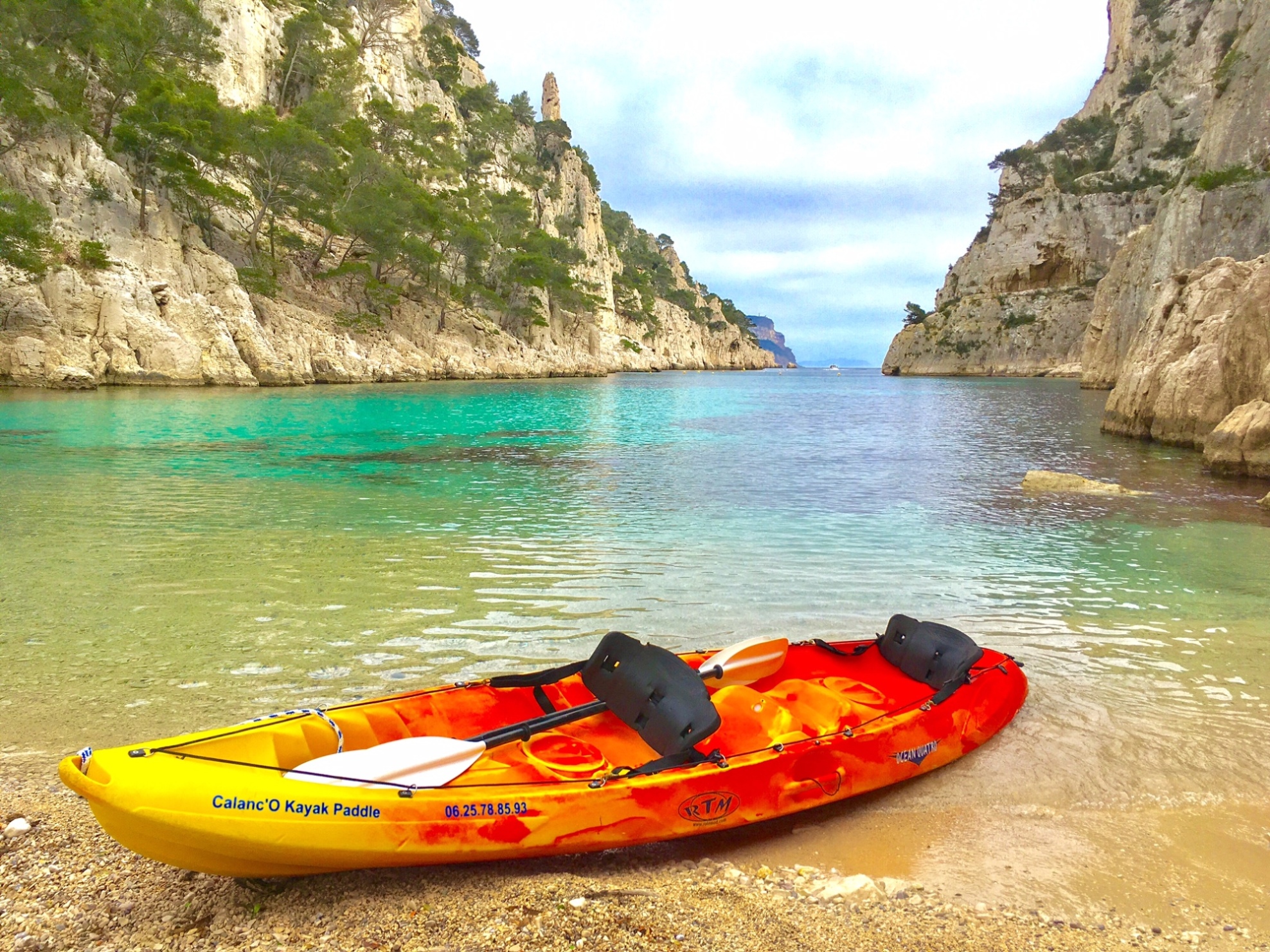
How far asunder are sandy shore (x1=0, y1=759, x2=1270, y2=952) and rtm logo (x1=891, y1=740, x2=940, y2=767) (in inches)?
32.2

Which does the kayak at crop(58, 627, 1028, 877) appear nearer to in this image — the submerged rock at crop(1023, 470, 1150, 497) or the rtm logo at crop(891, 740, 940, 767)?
the rtm logo at crop(891, 740, 940, 767)

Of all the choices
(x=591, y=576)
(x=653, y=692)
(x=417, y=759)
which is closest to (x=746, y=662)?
(x=653, y=692)

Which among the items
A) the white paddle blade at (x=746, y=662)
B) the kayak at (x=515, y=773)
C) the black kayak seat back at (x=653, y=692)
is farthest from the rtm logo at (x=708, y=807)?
the white paddle blade at (x=746, y=662)

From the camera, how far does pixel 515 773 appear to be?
139 inches

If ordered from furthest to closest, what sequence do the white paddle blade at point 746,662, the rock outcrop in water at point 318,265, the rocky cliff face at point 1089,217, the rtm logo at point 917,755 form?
1. the rocky cliff face at point 1089,217
2. the rock outcrop in water at point 318,265
3. the white paddle blade at point 746,662
4. the rtm logo at point 917,755

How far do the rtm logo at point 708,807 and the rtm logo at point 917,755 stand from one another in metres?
1.08

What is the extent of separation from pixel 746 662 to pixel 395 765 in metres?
2.36

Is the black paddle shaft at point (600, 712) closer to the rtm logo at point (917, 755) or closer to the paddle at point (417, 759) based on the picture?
the paddle at point (417, 759)

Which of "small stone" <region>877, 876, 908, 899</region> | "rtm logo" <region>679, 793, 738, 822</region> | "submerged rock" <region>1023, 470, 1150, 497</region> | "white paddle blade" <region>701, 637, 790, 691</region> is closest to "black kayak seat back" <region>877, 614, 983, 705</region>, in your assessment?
"white paddle blade" <region>701, 637, 790, 691</region>

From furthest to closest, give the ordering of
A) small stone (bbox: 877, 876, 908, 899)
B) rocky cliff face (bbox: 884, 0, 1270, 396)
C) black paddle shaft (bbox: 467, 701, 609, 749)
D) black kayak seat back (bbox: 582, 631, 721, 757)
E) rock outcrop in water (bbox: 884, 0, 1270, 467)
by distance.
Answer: rocky cliff face (bbox: 884, 0, 1270, 396), rock outcrop in water (bbox: 884, 0, 1270, 467), black kayak seat back (bbox: 582, 631, 721, 757), black paddle shaft (bbox: 467, 701, 609, 749), small stone (bbox: 877, 876, 908, 899)

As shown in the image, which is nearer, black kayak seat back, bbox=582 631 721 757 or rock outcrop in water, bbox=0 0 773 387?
black kayak seat back, bbox=582 631 721 757

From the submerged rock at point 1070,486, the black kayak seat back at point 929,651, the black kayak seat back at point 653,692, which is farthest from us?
the submerged rock at point 1070,486

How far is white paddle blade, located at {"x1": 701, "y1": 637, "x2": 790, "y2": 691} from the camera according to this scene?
15.1ft

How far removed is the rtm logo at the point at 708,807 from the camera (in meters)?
3.38
